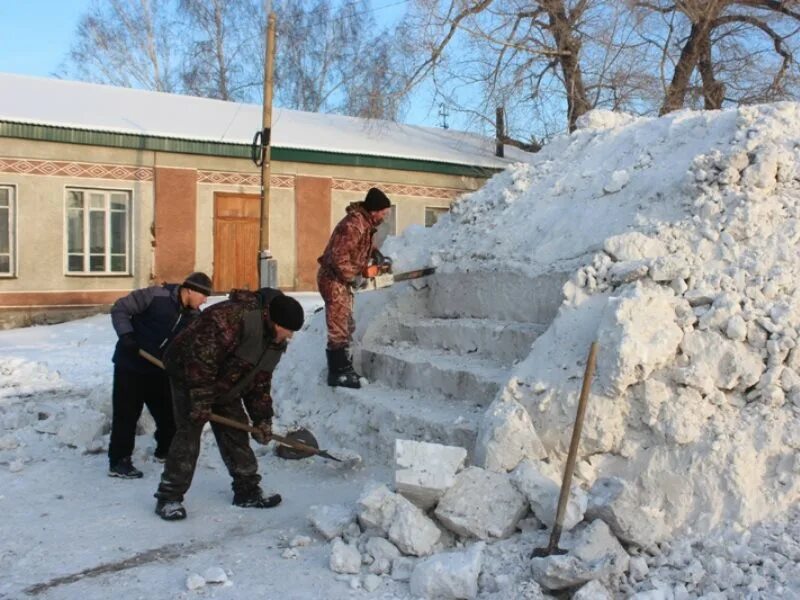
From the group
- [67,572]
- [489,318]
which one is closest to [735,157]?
[489,318]

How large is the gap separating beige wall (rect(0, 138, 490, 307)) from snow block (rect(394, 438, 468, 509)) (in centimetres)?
1097

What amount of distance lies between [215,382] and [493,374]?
73.3 inches

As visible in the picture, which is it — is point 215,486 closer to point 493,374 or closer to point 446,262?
point 493,374

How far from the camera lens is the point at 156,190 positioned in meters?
13.9

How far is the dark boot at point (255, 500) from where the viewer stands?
443cm

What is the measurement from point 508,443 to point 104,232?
11235 millimetres

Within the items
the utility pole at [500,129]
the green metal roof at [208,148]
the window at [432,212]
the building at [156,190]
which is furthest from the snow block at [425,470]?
the utility pole at [500,129]

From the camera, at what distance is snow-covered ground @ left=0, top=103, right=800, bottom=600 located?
11.2ft

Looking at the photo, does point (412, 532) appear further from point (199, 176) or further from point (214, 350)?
point (199, 176)

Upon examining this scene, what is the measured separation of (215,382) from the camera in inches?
165

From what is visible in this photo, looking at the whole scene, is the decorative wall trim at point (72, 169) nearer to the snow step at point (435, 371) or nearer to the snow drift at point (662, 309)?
the snow drift at point (662, 309)

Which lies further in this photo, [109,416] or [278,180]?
[278,180]

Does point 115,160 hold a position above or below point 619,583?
above

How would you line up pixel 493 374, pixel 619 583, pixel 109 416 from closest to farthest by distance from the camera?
pixel 619 583, pixel 493 374, pixel 109 416
